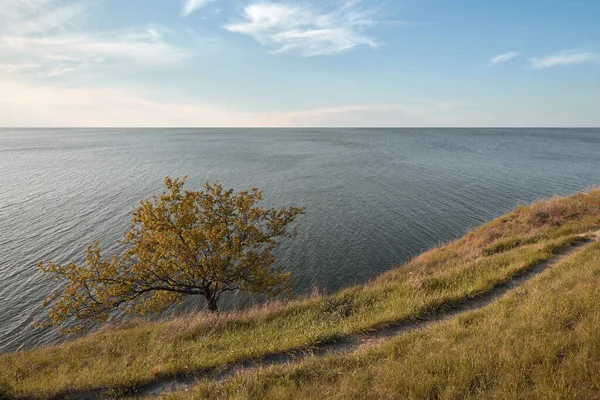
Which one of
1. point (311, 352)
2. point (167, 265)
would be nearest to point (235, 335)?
point (311, 352)

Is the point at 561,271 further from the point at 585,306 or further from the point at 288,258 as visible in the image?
the point at 288,258

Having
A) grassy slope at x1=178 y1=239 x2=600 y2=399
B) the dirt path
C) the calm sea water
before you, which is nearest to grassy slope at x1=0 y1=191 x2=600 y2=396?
the dirt path

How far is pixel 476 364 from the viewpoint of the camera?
7.47 meters

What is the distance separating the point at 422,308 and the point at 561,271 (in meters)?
6.90

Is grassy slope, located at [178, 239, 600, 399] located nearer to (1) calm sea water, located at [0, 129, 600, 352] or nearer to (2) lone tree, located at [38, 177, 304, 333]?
(2) lone tree, located at [38, 177, 304, 333]

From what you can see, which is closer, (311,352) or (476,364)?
(476,364)

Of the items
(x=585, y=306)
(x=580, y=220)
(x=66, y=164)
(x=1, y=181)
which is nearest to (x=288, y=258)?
(x=585, y=306)

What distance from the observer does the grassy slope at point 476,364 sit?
670cm

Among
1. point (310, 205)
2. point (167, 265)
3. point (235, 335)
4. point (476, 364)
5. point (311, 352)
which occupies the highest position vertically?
point (476, 364)

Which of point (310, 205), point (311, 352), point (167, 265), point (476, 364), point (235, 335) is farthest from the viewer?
point (310, 205)

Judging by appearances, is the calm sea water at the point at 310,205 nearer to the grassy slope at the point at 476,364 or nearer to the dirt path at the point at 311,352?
the dirt path at the point at 311,352

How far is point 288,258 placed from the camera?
28.1 metres

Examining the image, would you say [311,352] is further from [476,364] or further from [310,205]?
[310,205]

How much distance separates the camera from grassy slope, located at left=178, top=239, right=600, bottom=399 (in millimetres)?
6699
